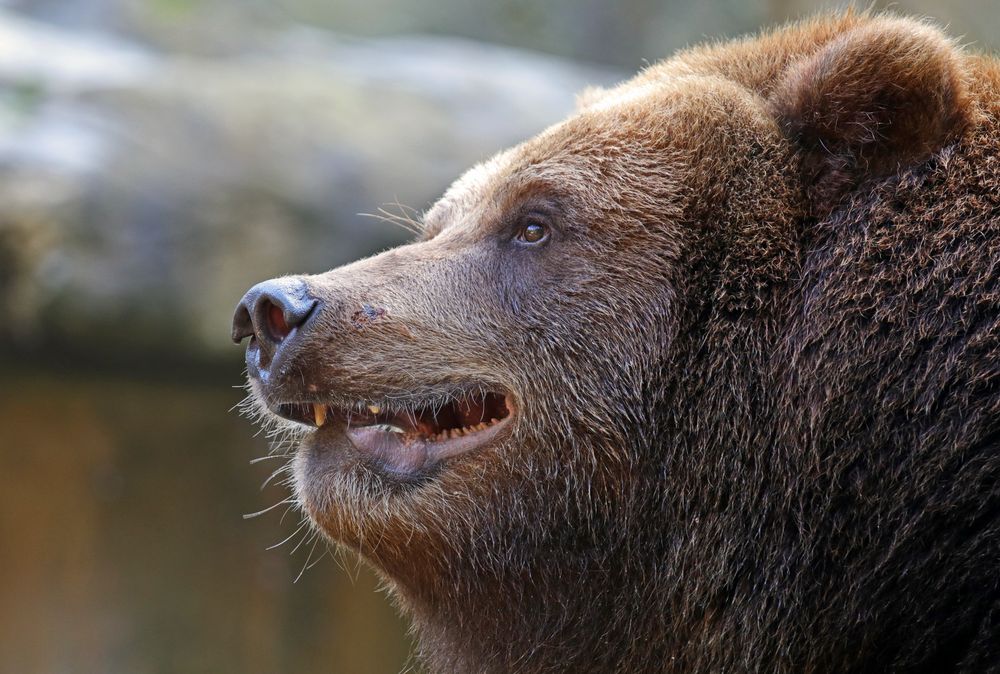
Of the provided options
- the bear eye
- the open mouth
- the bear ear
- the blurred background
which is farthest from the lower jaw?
the blurred background

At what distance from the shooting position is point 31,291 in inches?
287

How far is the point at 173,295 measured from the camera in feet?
25.3

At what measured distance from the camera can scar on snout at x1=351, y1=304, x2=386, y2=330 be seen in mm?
3230

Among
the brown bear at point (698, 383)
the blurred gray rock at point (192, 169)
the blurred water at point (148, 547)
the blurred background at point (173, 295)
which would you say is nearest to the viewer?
the brown bear at point (698, 383)

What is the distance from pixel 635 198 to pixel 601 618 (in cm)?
118

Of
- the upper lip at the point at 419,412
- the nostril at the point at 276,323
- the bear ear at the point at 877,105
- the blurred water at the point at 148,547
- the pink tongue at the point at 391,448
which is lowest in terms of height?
the blurred water at the point at 148,547

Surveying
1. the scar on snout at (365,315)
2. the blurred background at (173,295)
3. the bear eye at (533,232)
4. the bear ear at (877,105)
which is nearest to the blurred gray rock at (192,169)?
the blurred background at (173,295)

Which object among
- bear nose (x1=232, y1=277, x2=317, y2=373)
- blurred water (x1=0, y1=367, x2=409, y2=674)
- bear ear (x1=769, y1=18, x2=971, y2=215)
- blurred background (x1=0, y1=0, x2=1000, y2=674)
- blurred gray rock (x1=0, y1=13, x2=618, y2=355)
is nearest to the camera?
bear ear (x1=769, y1=18, x2=971, y2=215)

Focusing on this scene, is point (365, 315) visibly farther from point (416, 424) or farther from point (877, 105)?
point (877, 105)

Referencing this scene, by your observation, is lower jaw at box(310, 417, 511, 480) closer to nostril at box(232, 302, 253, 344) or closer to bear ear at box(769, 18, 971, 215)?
nostril at box(232, 302, 253, 344)

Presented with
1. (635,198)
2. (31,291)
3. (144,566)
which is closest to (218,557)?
(144,566)

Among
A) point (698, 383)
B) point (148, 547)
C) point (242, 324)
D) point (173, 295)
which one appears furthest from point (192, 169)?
point (698, 383)

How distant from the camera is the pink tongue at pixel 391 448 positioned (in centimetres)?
324

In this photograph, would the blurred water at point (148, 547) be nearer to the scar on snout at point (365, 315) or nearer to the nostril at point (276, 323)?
the nostril at point (276, 323)
